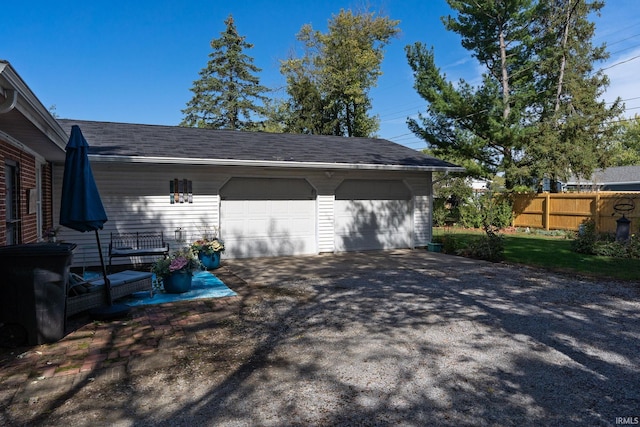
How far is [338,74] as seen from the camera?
26.2 m

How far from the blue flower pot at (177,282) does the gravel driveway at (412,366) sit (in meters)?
1.10

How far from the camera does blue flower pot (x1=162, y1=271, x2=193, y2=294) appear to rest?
20.8ft

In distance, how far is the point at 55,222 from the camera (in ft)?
29.2

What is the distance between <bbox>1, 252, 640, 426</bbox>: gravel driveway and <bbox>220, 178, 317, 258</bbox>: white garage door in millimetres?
4051

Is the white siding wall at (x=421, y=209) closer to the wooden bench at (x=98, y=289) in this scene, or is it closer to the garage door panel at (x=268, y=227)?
the garage door panel at (x=268, y=227)

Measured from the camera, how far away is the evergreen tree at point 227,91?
31297 millimetres

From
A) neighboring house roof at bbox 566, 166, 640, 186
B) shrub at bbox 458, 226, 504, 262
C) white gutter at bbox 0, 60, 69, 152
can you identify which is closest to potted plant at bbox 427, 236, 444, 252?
shrub at bbox 458, 226, 504, 262

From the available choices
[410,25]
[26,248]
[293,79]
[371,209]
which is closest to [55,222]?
[26,248]

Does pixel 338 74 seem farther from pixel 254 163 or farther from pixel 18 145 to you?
pixel 18 145

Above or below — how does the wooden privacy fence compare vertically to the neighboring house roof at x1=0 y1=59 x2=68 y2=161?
below

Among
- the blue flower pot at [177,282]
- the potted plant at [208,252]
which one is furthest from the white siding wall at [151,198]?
the blue flower pot at [177,282]

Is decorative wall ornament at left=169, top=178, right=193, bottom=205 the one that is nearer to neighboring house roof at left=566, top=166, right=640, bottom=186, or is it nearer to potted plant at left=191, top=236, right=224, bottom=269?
potted plant at left=191, top=236, right=224, bottom=269

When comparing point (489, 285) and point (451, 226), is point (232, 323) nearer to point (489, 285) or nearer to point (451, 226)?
point (489, 285)

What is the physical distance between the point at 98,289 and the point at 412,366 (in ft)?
12.6
